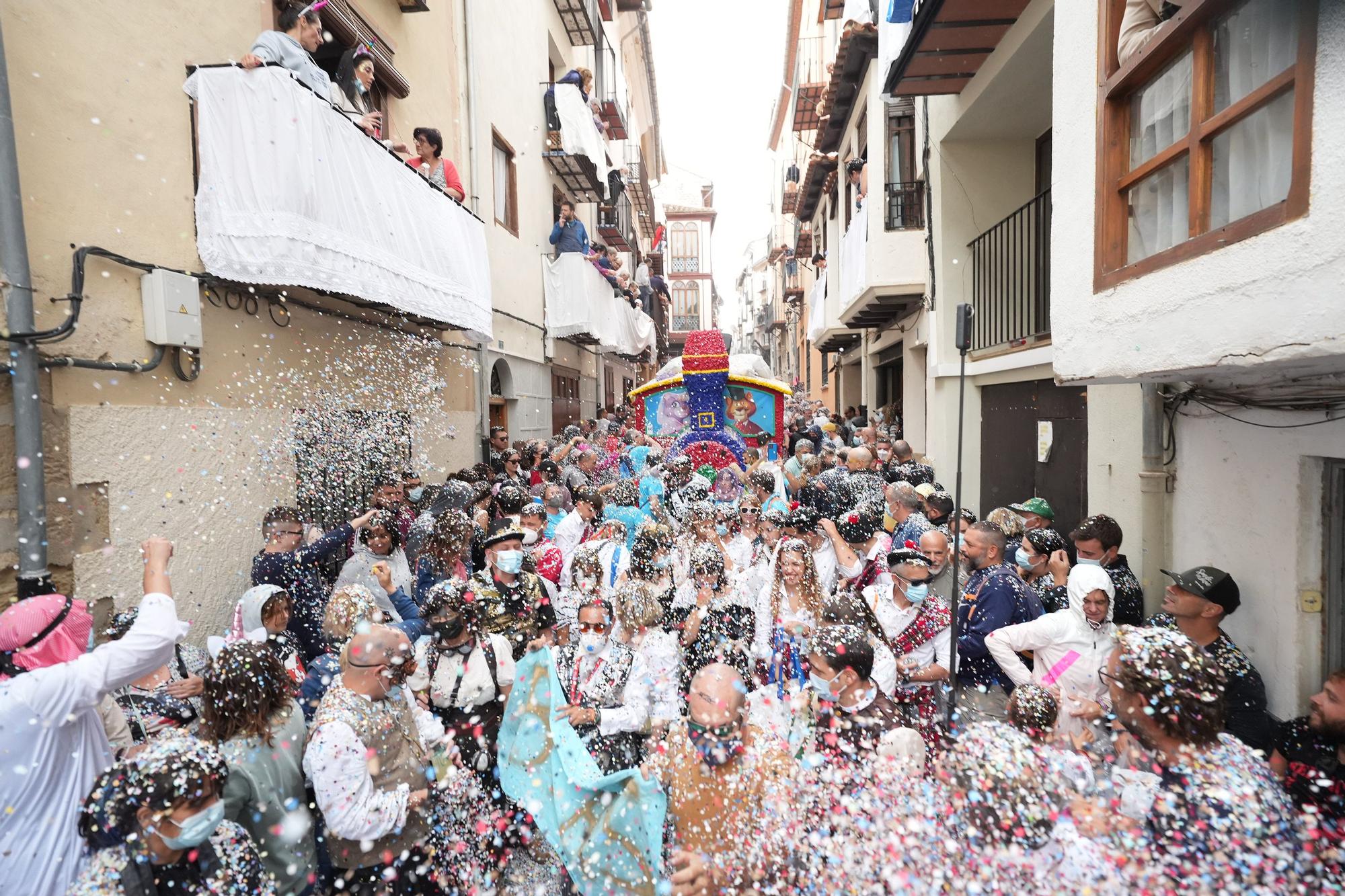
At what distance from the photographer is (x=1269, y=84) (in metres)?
2.45

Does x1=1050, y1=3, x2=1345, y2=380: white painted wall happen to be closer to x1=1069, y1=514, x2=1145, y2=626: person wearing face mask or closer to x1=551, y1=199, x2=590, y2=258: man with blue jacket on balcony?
x1=1069, y1=514, x2=1145, y2=626: person wearing face mask

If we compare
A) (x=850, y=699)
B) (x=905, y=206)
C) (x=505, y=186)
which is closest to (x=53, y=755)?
(x=850, y=699)

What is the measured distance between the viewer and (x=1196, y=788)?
1.92 m

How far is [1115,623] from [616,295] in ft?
44.8

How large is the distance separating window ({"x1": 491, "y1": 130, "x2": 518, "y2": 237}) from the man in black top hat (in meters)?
9.57

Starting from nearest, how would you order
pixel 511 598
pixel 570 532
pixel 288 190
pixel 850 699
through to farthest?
pixel 850 699 → pixel 511 598 → pixel 288 190 → pixel 570 532

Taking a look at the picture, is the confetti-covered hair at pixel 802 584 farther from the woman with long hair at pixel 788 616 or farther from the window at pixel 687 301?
the window at pixel 687 301

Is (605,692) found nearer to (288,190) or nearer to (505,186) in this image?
(288,190)

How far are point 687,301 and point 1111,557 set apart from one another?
49.2 m

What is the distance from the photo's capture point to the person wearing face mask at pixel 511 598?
324 centimetres

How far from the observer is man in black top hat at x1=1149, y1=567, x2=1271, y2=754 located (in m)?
2.66

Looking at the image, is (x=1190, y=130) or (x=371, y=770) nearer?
(x=371, y=770)

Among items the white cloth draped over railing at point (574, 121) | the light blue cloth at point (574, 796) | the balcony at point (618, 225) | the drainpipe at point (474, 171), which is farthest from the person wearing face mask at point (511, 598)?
the balcony at point (618, 225)

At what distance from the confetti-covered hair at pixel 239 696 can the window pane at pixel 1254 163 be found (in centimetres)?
402
